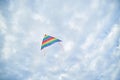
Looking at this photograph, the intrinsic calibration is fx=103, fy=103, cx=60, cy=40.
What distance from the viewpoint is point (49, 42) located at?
61.1 feet

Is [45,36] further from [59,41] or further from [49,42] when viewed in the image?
[59,41]

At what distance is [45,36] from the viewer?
19.0m

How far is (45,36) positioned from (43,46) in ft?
6.26

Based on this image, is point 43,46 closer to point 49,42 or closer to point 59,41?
point 49,42

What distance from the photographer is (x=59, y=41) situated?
17.9 m

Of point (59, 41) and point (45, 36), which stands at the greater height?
point (45, 36)

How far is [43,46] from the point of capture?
18.4 meters

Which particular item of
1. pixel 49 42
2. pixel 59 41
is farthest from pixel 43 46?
pixel 59 41

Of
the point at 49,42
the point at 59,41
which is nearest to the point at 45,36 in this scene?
the point at 49,42

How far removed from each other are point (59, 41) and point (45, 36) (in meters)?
2.92

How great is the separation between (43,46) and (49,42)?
1.29m

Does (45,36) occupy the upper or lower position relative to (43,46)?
upper

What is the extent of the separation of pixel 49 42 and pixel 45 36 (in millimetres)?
1378
